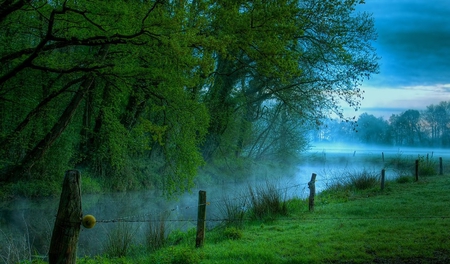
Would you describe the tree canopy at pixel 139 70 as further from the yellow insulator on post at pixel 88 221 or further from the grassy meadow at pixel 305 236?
the yellow insulator on post at pixel 88 221

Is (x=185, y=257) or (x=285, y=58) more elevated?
(x=285, y=58)

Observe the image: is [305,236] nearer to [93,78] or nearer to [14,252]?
[14,252]

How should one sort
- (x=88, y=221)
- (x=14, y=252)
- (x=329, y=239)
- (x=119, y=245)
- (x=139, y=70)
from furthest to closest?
(x=139, y=70) < (x=119, y=245) < (x=329, y=239) < (x=14, y=252) < (x=88, y=221)

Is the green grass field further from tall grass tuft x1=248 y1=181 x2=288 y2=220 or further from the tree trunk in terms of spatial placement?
the tree trunk

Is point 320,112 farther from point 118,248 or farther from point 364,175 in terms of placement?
point 118,248

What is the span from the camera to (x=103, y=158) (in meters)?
17.0

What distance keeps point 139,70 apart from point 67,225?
886 centimetres

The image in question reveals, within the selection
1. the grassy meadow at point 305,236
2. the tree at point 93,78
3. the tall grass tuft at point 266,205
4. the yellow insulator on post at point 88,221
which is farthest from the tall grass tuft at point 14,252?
the tall grass tuft at point 266,205

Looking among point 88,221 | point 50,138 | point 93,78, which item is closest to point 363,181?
point 93,78

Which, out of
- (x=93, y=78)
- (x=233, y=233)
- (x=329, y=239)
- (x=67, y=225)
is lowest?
(x=233, y=233)

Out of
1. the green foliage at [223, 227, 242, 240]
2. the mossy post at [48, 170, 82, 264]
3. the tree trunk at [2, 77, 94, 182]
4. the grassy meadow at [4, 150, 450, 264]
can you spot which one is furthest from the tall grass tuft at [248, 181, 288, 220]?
the mossy post at [48, 170, 82, 264]

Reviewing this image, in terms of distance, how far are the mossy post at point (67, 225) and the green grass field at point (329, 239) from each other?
8.27ft

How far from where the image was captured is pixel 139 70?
40.9 ft

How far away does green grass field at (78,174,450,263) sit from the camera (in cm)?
638
